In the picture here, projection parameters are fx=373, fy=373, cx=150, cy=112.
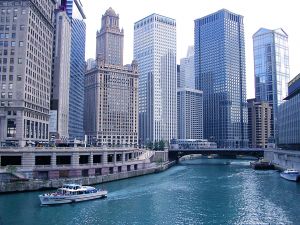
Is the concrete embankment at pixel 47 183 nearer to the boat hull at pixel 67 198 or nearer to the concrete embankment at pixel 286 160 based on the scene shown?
the boat hull at pixel 67 198

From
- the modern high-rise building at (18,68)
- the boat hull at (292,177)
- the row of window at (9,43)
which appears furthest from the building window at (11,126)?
the boat hull at (292,177)

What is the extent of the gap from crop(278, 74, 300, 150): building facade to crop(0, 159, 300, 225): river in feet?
183

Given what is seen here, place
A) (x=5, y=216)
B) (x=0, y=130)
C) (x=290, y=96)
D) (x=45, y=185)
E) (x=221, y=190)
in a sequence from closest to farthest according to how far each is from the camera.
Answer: (x=5, y=216), (x=45, y=185), (x=221, y=190), (x=0, y=130), (x=290, y=96)

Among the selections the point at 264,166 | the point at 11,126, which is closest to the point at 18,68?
the point at 11,126

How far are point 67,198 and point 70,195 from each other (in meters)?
1.12

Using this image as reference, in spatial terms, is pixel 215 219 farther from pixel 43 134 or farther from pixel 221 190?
pixel 43 134

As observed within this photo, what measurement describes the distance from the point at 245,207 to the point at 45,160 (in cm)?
6194

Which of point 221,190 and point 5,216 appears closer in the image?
point 5,216

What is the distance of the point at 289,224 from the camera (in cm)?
6450

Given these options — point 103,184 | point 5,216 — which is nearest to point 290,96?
point 103,184

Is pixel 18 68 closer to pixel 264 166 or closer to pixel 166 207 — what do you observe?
pixel 166 207

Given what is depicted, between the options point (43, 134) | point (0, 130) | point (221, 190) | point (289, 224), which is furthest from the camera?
point (43, 134)

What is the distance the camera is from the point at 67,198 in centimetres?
8444

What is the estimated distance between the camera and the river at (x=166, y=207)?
6862cm
